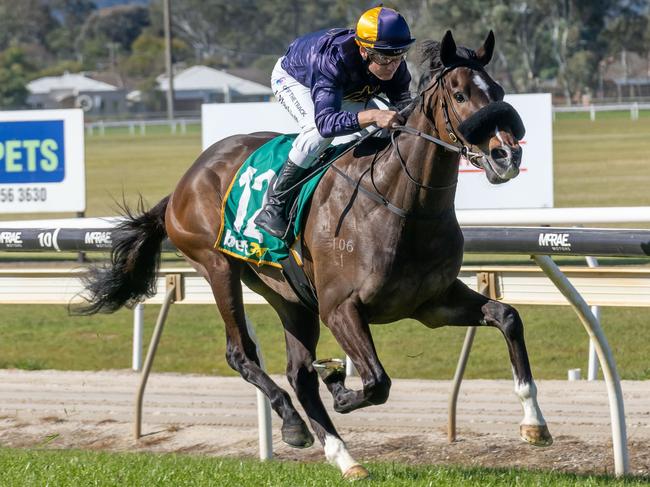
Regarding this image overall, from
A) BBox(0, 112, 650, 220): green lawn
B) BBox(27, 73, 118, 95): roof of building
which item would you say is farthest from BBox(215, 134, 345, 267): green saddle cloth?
BBox(27, 73, 118, 95): roof of building

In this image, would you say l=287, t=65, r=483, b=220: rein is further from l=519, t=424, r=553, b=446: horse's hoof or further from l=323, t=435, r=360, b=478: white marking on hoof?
l=323, t=435, r=360, b=478: white marking on hoof

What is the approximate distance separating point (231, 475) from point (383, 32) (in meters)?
1.71

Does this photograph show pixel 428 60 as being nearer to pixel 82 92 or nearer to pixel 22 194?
pixel 22 194

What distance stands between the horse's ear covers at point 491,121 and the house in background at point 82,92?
245 feet

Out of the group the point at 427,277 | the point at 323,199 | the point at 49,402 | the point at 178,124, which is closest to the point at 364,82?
the point at 323,199

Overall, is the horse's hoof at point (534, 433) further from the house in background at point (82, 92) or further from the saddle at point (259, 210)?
the house in background at point (82, 92)

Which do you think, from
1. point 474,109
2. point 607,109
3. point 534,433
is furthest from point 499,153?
point 607,109

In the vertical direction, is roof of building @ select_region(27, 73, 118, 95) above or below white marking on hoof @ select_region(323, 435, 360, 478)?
above

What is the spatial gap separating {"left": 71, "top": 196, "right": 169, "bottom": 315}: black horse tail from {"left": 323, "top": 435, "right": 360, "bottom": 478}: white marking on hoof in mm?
1604

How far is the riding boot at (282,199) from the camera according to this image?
4.96m

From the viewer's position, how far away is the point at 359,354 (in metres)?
4.56

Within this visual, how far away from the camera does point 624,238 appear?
4.86 meters

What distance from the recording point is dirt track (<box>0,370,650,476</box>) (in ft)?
19.1

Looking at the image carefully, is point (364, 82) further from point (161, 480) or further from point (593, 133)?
point (593, 133)
